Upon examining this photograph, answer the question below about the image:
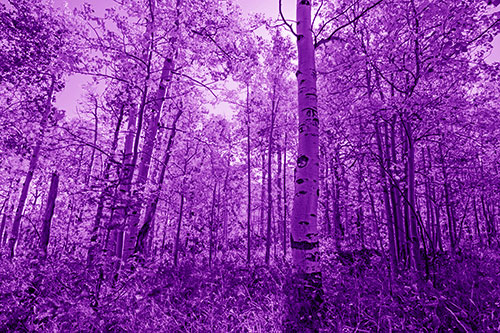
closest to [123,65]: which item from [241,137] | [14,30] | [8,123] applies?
[8,123]

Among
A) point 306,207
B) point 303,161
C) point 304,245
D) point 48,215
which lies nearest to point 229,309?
point 304,245

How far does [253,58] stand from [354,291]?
568cm

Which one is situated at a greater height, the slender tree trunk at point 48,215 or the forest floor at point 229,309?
the slender tree trunk at point 48,215

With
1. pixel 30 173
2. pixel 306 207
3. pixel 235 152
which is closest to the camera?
pixel 306 207

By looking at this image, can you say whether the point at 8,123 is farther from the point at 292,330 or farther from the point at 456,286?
the point at 456,286

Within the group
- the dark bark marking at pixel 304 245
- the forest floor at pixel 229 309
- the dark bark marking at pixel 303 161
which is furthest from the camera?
the dark bark marking at pixel 303 161

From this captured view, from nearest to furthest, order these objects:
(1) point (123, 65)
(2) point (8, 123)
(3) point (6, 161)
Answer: (1) point (123, 65), (2) point (8, 123), (3) point (6, 161)

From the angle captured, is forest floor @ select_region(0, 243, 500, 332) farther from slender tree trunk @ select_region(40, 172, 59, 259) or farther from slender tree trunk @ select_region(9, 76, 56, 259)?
slender tree trunk @ select_region(9, 76, 56, 259)

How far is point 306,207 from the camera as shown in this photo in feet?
10.8

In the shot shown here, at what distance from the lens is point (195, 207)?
16.5 m

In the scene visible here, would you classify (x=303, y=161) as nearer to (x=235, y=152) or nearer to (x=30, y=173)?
(x=235, y=152)

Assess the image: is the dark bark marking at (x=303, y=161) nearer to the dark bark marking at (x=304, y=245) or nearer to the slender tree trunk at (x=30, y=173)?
the dark bark marking at (x=304, y=245)

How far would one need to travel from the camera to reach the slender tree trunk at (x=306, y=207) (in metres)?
2.66

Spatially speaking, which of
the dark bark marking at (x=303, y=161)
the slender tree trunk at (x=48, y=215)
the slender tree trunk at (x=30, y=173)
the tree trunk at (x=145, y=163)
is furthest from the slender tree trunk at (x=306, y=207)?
the slender tree trunk at (x=30, y=173)
